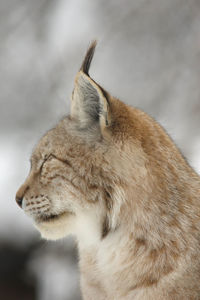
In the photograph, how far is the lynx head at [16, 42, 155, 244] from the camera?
2.25m

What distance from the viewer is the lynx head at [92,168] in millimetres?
2254

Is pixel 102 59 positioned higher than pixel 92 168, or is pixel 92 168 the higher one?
pixel 102 59

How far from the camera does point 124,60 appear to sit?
5289 millimetres

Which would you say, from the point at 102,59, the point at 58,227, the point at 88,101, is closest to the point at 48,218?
the point at 58,227

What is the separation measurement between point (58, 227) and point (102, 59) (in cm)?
308

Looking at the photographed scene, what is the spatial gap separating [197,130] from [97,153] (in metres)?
3.24

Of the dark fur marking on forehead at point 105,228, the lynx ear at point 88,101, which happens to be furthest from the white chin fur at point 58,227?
the lynx ear at point 88,101

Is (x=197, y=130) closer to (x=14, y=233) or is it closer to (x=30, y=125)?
(x=30, y=125)

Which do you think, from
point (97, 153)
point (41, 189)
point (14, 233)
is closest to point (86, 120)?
point (97, 153)

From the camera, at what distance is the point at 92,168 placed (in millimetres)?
2264

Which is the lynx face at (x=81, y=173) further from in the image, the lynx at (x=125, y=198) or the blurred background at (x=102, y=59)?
the blurred background at (x=102, y=59)

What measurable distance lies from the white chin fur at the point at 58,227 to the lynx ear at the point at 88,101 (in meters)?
0.40

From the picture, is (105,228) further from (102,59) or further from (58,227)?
(102,59)

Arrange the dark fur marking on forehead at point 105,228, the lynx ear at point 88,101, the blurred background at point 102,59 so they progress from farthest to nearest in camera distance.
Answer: the blurred background at point 102,59 → the dark fur marking on forehead at point 105,228 → the lynx ear at point 88,101
